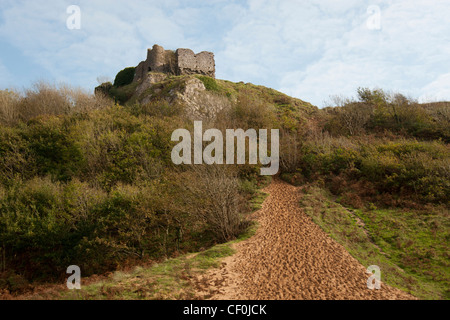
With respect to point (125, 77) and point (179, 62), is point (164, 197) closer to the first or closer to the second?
point (179, 62)

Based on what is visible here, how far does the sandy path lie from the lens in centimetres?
720

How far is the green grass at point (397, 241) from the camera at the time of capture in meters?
8.14

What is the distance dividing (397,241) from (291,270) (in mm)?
5632

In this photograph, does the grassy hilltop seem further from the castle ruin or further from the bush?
the bush

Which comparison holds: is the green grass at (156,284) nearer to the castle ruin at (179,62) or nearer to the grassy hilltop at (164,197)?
the grassy hilltop at (164,197)

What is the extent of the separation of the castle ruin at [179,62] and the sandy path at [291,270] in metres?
33.8

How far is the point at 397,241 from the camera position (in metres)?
10.7

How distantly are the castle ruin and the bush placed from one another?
457 cm

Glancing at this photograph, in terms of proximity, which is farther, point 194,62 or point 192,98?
point 194,62

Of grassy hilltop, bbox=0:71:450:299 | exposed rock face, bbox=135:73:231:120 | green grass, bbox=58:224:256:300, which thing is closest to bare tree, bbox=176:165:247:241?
grassy hilltop, bbox=0:71:450:299

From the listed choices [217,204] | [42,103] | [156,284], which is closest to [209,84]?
[42,103]
